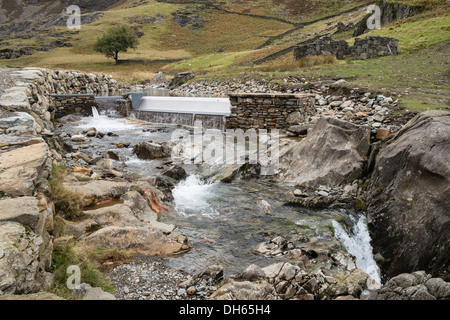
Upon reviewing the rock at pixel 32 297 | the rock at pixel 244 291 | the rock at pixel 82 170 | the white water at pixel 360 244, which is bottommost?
the white water at pixel 360 244

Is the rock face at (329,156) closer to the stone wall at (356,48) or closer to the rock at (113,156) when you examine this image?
the rock at (113,156)

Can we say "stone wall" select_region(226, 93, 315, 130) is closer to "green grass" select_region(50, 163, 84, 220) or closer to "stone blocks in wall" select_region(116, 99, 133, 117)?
"green grass" select_region(50, 163, 84, 220)

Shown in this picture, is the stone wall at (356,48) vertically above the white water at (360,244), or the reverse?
the stone wall at (356,48)

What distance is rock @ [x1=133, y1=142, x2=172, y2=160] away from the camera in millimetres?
11086

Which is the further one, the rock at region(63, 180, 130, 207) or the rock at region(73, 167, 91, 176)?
the rock at region(73, 167, 91, 176)

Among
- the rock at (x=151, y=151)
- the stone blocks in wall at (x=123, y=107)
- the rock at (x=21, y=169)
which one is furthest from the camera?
the stone blocks in wall at (x=123, y=107)

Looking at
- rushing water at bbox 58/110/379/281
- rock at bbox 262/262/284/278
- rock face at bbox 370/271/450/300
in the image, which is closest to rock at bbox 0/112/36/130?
rushing water at bbox 58/110/379/281

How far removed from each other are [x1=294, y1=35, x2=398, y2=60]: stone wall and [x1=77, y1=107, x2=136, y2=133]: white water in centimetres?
1563

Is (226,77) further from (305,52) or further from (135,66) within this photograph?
(135,66)

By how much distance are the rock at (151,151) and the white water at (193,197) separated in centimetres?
249

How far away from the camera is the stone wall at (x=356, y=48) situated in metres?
21.0

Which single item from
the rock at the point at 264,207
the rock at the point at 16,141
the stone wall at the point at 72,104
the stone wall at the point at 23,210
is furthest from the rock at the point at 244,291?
the stone wall at the point at 72,104

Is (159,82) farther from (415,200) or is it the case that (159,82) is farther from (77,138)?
(415,200)
